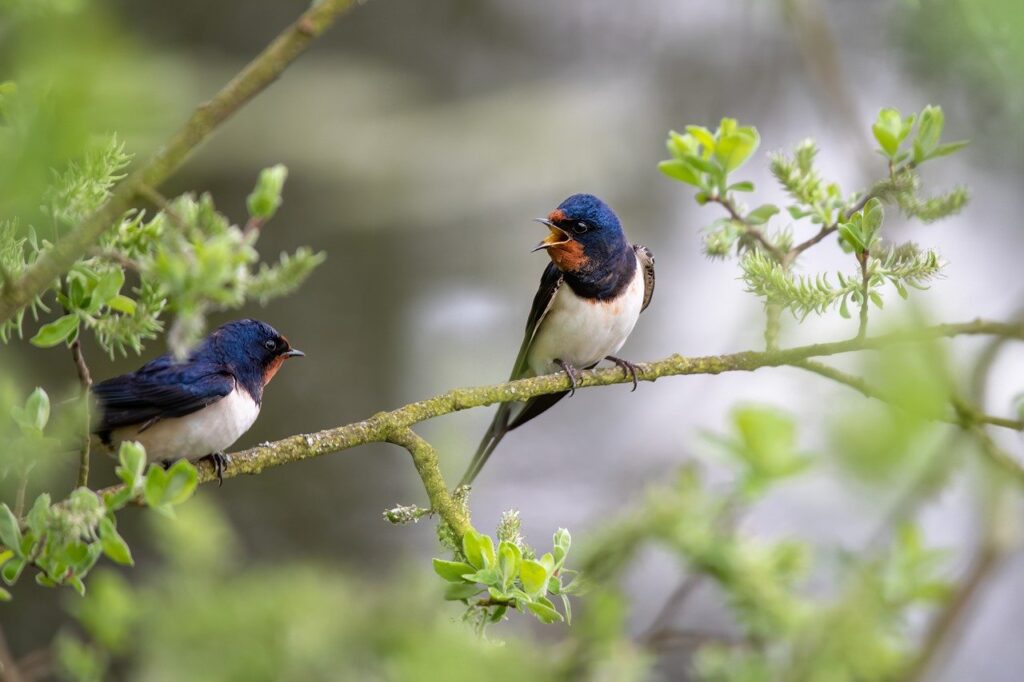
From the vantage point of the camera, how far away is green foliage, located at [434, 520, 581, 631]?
84cm

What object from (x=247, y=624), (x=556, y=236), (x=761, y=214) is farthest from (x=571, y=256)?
(x=247, y=624)

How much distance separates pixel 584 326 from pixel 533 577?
1127 millimetres

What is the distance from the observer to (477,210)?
11.9 ft

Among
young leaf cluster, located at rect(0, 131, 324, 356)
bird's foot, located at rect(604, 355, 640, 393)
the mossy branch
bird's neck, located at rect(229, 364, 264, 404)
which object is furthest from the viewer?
bird's neck, located at rect(229, 364, 264, 404)

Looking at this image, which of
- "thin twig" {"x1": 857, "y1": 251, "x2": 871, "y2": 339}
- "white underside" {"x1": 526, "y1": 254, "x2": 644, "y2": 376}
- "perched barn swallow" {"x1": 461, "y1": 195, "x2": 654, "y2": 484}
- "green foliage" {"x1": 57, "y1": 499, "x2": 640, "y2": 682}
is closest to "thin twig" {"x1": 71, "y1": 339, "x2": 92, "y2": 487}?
"green foliage" {"x1": 57, "y1": 499, "x2": 640, "y2": 682}

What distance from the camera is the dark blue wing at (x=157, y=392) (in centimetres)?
147

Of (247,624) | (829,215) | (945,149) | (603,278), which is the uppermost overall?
(945,149)

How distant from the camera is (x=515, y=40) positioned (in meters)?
3.63

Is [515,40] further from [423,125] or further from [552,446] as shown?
[552,446]

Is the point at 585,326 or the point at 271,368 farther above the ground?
the point at 585,326

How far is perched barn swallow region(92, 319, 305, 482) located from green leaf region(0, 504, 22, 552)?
1.89 ft

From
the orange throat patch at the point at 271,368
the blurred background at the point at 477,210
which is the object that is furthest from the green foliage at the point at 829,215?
the blurred background at the point at 477,210

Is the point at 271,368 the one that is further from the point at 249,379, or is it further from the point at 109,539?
the point at 109,539

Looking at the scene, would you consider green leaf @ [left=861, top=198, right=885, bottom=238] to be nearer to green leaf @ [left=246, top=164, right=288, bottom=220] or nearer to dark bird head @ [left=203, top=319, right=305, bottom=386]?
green leaf @ [left=246, top=164, right=288, bottom=220]
